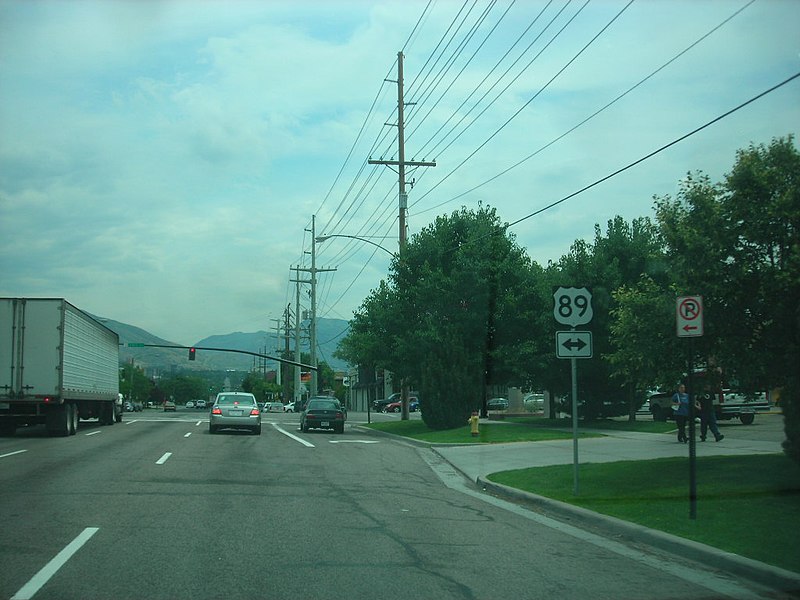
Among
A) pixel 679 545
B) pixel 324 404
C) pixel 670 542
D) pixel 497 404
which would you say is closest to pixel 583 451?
pixel 670 542

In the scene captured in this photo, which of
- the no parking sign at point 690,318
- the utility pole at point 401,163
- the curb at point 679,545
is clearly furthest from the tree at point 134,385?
the no parking sign at point 690,318

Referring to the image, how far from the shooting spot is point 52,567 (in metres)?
7.66

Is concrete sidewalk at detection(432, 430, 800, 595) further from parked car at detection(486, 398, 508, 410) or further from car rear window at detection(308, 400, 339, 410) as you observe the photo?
parked car at detection(486, 398, 508, 410)

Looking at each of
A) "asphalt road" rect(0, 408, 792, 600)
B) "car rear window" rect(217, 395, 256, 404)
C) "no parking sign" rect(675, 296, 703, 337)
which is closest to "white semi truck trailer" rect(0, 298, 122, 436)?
"car rear window" rect(217, 395, 256, 404)

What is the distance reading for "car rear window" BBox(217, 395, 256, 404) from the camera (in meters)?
31.2

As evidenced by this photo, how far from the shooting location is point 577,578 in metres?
7.78

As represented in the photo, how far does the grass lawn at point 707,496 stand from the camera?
29.4 feet

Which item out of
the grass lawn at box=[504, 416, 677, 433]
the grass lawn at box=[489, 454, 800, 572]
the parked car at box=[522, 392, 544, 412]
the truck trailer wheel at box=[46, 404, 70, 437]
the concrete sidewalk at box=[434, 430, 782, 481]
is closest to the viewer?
the grass lawn at box=[489, 454, 800, 572]

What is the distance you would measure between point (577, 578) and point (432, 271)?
86.7 feet

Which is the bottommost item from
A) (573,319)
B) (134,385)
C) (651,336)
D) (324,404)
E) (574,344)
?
(324,404)

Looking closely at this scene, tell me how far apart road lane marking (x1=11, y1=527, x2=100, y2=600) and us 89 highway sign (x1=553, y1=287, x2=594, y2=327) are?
23.7ft

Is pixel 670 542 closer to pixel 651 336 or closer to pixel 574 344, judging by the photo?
pixel 574 344

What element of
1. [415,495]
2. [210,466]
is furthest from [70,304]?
[415,495]

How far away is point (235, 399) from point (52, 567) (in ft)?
79.0
